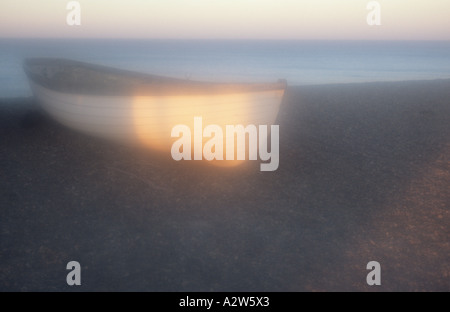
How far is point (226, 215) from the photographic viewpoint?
742 cm

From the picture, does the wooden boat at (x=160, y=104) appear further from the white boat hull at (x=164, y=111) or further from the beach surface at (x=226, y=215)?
the beach surface at (x=226, y=215)

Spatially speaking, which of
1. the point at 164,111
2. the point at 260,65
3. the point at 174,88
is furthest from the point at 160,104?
the point at 260,65

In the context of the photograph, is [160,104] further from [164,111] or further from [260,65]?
[260,65]

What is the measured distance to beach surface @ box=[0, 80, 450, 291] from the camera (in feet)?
18.6

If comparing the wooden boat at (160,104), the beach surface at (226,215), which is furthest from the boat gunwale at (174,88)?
the beach surface at (226,215)

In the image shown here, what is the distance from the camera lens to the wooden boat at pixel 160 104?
8375mm

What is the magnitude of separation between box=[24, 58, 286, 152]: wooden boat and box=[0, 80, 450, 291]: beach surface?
1.02 meters

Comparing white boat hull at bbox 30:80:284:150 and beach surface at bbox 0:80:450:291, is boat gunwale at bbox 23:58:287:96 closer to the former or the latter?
white boat hull at bbox 30:80:284:150

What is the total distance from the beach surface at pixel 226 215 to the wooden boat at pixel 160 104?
1021mm

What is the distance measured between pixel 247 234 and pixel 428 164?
607 centimetres

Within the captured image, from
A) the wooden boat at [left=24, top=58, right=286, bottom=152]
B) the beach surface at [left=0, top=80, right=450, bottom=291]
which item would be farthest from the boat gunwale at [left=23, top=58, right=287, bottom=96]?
the beach surface at [left=0, top=80, right=450, bottom=291]

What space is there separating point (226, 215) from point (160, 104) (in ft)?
9.58

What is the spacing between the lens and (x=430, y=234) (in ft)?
22.5
